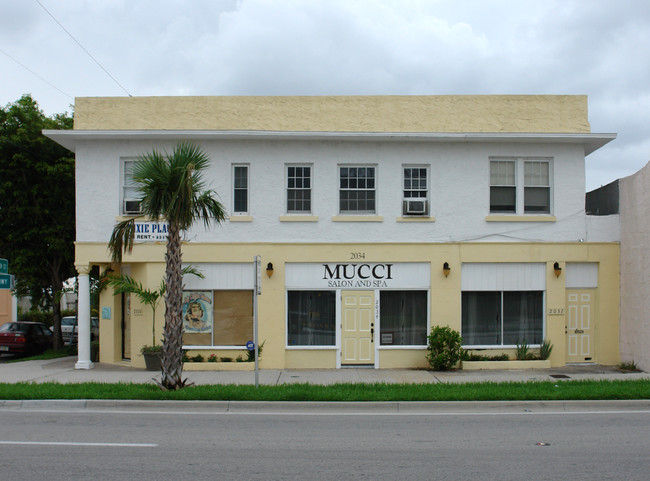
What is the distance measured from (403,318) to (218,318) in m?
5.00

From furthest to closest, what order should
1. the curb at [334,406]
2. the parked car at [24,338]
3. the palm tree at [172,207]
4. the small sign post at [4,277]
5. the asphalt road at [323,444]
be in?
the parked car at [24,338]
the small sign post at [4,277]
the palm tree at [172,207]
the curb at [334,406]
the asphalt road at [323,444]

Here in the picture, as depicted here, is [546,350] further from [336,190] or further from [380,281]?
[336,190]

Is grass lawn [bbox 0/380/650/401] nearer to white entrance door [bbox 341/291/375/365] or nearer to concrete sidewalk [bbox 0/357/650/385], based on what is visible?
concrete sidewalk [bbox 0/357/650/385]

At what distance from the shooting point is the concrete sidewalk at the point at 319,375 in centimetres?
1414

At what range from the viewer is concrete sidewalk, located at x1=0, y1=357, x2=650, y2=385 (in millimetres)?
14141

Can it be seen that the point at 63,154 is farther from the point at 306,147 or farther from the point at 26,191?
the point at 306,147

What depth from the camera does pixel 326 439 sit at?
892 centimetres

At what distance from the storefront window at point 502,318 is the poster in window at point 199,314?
22.6ft

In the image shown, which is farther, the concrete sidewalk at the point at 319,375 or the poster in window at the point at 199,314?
the poster in window at the point at 199,314

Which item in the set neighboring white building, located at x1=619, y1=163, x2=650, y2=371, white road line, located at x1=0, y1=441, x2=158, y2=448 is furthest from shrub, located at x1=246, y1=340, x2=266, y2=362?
neighboring white building, located at x1=619, y1=163, x2=650, y2=371

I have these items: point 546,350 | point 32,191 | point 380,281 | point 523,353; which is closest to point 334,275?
point 380,281

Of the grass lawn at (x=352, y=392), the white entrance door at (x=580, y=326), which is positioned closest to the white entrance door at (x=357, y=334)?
the grass lawn at (x=352, y=392)

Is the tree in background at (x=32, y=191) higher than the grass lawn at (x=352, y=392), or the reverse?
the tree in background at (x=32, y=191)

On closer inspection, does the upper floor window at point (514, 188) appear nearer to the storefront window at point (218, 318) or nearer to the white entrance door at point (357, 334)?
the white entrance door at point (357, 334)
